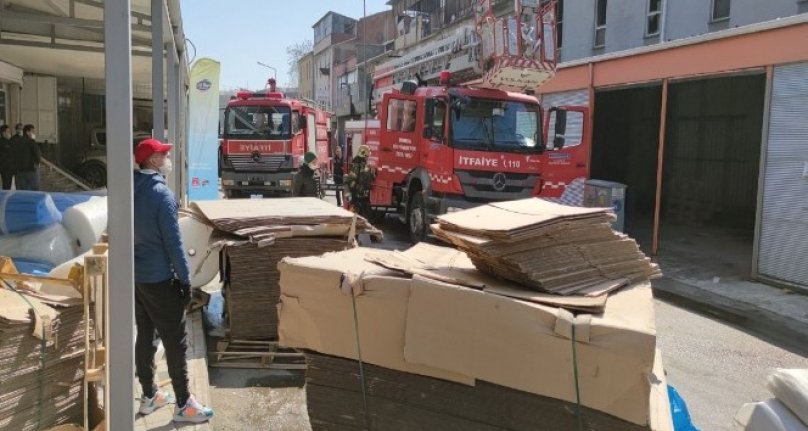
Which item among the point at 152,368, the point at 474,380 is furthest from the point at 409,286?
the point at 152,368

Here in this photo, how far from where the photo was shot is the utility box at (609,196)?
12.4 metres

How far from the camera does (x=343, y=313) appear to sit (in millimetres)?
3240

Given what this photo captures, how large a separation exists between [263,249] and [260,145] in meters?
11.9

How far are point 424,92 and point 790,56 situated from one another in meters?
5.67

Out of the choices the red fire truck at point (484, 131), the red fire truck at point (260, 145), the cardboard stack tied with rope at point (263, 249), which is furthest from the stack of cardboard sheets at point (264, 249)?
the red fire truck at point (260, 145)

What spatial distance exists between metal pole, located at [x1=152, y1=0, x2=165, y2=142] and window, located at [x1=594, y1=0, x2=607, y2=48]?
15.0 meters

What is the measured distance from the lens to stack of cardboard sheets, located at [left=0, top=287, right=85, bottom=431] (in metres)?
2.92

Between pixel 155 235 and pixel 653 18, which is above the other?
pixel 653 18

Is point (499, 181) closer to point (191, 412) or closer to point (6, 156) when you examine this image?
point (191, 412)

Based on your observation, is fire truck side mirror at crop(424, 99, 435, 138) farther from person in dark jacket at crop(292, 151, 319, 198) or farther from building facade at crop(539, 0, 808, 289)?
building facade at crop(539, 0, 808, 289)

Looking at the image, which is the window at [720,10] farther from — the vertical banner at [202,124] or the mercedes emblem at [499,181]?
the vertical banner at [202,124]

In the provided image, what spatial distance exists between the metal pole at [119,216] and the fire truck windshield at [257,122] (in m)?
14.3

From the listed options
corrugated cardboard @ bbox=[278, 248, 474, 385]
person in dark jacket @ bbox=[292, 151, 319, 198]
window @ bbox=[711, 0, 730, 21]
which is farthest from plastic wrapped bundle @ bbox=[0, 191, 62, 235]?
window @ bbox=[711, 0, 730, 21]

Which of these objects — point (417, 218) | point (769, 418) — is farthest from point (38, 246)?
point (417, 218)
